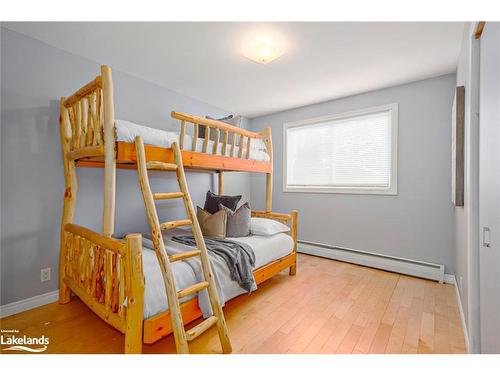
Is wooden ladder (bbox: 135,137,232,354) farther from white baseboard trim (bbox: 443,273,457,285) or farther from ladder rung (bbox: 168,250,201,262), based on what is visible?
white baseboard trim (bbox: 443,273,457,285)

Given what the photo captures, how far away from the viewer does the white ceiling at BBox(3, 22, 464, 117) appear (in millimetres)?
1982

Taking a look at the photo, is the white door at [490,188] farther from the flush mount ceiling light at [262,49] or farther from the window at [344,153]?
the window at [344,153]

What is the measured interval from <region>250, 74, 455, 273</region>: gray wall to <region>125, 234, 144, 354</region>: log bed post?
296 cm

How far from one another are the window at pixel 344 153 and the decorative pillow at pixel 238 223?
5.04 feet

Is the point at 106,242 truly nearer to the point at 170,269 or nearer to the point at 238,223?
the point at 170,269

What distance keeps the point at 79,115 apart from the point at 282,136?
3021 mm

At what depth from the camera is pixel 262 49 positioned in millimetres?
2158

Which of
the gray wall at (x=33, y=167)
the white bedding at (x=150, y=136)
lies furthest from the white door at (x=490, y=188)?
the gray wall at (x=33, y=167)

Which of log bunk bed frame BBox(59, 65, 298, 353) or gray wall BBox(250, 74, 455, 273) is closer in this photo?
log bunk bed frame BBox(59, 65, 298, 353)

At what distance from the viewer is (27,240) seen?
2129 millimetres

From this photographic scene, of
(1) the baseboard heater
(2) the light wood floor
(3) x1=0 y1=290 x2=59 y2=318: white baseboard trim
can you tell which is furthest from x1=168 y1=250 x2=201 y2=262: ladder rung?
(1) the baseboard heater

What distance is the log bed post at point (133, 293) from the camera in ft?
4.33

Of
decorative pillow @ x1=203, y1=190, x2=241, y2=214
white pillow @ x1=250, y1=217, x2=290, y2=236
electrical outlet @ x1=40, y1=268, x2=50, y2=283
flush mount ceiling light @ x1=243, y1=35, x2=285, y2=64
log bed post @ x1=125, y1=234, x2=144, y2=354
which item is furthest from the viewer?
decorative pillow @ x1=203, y1=190, x2=241, y2=214
